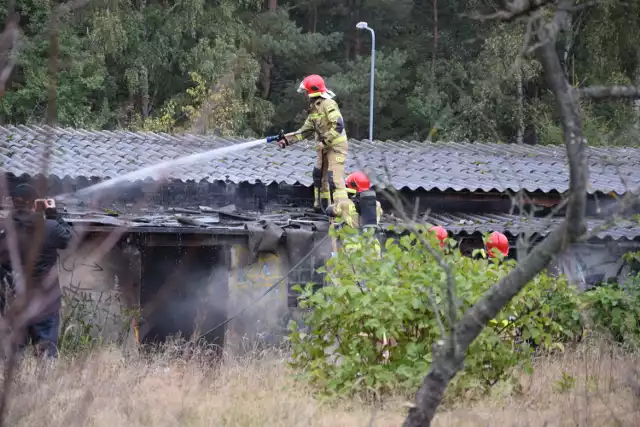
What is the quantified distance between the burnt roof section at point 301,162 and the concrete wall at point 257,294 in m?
2.31

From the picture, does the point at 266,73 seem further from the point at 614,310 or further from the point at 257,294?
the point at 614,310

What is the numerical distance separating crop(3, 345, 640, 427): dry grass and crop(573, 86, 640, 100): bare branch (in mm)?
1553

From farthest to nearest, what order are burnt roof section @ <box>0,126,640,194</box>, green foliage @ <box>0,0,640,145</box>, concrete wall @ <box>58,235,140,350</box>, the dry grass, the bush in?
green foliage @ <box>0,0,640,145</box>, burnt roof section @ <box>0,126,640,194</box>, concrete wall @ <box>58,235,140,350</box>, the bush, the dry grass

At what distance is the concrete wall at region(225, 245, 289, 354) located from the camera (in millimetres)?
11125

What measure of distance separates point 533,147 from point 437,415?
12632 millimetres

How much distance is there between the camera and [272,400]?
596cm

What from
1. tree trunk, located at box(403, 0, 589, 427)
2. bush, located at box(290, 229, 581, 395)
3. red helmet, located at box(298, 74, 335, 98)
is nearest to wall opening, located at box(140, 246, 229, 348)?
red helmet, located at box(298, 74, 335, 98)

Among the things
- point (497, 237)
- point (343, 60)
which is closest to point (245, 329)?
point (497, 237)

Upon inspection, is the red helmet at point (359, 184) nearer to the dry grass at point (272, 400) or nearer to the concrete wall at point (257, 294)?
the concrete wall at point (257, 294)

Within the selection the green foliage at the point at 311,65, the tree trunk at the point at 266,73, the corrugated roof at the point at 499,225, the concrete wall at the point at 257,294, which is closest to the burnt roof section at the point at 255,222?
the corrugated roof at the point at 499,225

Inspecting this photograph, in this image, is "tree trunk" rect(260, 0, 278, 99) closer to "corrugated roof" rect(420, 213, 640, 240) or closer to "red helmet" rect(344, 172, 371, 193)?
"corrugated roof" rect(420, 213, 640, 240)

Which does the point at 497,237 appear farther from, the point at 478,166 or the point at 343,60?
the point at 343,60

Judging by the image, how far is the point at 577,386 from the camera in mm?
6781

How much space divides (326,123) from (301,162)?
3.86 metres
